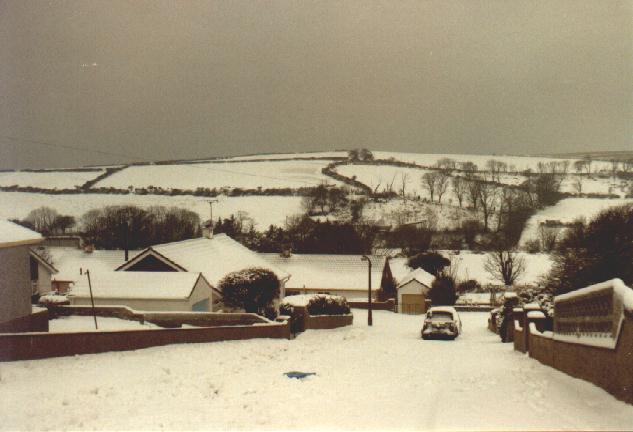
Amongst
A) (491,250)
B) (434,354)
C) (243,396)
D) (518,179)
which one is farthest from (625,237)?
(518,179)

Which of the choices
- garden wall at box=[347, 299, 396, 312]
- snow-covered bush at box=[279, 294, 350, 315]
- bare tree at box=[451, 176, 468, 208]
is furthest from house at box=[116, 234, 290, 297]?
bare tree at box=[451, 176, 468, 208]

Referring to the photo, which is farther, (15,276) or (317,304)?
(317,304)

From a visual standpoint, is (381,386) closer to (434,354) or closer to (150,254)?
(434,354)

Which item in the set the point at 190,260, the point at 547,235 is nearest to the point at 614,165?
the point at 547,235

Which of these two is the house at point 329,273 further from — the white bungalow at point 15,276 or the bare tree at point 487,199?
the white bungalow at point 15,276

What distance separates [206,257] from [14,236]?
19.5 meters

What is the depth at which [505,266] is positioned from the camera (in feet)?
184

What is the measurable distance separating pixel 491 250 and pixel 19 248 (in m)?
49.8

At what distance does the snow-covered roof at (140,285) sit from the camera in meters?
31.2

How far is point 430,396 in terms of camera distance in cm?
930

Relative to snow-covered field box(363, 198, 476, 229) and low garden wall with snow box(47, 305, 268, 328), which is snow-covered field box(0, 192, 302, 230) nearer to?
snow-covered field box(363, 198, 476, 229)

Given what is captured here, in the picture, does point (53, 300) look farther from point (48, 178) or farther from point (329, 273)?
point (329, 273)

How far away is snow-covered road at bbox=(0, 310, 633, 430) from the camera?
7.78m

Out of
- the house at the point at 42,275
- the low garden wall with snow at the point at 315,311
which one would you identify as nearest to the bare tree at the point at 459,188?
the low garden wall with snow at the point at 315,311
